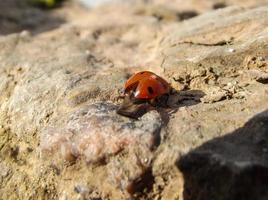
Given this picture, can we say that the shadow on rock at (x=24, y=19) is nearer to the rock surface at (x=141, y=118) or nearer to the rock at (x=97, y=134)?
the rock surface at (x=141, y=118)

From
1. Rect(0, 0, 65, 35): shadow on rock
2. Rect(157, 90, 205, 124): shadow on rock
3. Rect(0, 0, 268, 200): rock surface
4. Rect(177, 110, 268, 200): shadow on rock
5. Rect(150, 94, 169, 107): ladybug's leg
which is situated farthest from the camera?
Rect(0, 0, 65, 35): shadow on rock

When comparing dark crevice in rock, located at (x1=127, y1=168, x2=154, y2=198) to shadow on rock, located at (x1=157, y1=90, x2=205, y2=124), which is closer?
dark crevice in rock, located at (x1=127, y1=168, x2=154, y2=198)

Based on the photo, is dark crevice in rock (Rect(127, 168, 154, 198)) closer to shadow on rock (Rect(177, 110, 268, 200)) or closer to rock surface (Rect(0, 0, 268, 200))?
rock surface (Rect(0, 0, 268, 200))

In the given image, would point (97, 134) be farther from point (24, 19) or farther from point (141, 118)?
point (24, 19)

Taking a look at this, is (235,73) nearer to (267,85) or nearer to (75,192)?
(267,85)

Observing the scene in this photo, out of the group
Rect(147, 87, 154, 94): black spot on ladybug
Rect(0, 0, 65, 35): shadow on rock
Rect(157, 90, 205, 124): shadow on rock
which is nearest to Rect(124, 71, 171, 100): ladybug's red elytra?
Rect(147, 87, 154, 94): black spot on ladybug

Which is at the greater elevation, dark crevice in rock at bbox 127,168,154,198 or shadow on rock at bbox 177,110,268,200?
shadow on rock at bbox 177,110,268,200

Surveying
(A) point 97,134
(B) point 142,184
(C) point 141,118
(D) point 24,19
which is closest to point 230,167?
(B) point 142,184
